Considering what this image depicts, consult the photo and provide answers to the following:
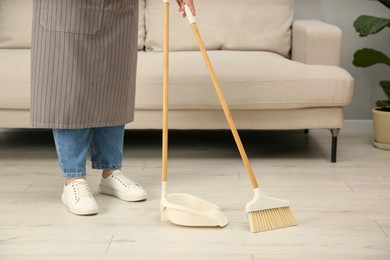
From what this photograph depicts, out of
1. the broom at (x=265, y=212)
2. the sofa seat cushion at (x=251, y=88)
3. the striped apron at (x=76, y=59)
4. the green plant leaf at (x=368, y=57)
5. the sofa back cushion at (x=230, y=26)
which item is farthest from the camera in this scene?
the sofa back cushion at (x=230, y=26)

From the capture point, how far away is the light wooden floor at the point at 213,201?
1.70 meters

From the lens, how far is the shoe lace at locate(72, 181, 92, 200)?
202cm

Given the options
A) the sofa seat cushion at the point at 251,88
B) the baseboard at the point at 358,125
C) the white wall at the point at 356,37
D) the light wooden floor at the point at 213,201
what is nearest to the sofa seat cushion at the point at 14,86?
the light wooden floor at the point at 213,201

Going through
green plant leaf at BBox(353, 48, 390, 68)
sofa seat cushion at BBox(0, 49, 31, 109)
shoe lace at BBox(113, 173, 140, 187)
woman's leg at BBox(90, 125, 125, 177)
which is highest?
green plant leaf at BBox(353, 48, 390, 68)

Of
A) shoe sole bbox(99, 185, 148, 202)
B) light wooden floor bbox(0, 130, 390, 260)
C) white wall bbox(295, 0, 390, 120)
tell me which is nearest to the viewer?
light wooden floor bbox(0, 130, 390, 260)

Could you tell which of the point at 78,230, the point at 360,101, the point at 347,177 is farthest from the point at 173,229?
the point at 360,101

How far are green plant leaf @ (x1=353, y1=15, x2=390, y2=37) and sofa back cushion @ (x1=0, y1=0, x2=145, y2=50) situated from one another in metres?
1.48

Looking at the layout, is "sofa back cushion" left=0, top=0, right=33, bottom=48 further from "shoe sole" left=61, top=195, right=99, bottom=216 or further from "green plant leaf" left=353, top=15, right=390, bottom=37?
"green plant leaf" left=353, top=15, right=390, bottom=37

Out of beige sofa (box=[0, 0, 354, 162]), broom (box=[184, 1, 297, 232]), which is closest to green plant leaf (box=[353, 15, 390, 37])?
beige sofa (box=[0, 0, 354, 162])

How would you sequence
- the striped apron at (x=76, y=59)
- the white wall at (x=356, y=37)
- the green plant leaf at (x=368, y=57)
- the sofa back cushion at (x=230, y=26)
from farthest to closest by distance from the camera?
the white wall at (x=356, y=37) < the sofa back cushion at (x=230, y=26) < the green plant leaf at (x=368, y=57) < the striped apron at (x=76, y=59)

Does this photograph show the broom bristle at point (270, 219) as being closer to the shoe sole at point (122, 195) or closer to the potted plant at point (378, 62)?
the shoe sole at point (122, 195)

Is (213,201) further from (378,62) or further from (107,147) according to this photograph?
(378,62)

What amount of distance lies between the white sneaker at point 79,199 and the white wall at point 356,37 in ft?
5.82

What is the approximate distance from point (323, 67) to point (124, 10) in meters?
0.92
